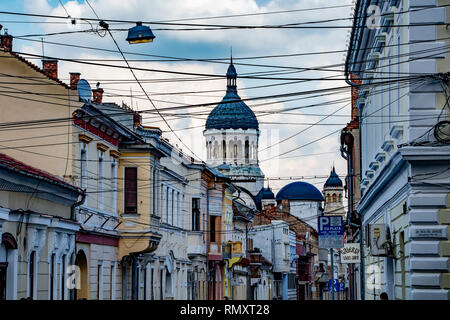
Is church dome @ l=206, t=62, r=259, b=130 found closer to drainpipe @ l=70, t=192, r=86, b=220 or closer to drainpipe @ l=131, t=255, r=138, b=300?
drainpipe @ l=131, t=255, r=138, b=300

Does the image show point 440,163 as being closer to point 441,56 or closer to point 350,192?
point 441,56

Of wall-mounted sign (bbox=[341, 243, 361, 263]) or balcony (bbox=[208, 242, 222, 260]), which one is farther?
balcony (bbox=[208, 242, 222, 260])

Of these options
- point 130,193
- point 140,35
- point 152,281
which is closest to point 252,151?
point 152,281

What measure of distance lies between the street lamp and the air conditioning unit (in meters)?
6.86

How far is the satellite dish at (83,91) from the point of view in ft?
107

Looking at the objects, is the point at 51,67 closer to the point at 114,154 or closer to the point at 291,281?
the point at 114,154

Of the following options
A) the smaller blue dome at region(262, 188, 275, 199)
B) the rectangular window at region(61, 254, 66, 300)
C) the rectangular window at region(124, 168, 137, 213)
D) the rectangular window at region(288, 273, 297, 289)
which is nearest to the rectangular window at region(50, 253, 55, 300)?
the rectangular window at region(61, 254, 66, 300)

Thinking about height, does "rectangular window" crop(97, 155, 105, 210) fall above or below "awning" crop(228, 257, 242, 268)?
above

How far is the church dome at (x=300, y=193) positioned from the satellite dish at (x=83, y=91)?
132 meters

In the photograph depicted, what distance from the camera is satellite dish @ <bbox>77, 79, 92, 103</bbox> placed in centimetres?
3259

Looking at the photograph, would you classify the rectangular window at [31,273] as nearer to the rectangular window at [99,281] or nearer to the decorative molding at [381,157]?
the rectangular window at [99,281]

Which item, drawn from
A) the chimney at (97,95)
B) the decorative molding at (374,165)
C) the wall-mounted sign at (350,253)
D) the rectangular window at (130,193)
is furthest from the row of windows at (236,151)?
the decorative molding at (374,165)

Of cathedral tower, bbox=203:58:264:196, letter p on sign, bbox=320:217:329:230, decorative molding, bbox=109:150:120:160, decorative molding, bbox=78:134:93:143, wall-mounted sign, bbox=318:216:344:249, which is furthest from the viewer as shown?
cathedral tower, bbox=203:58:264:196

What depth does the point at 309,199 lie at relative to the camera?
165m
